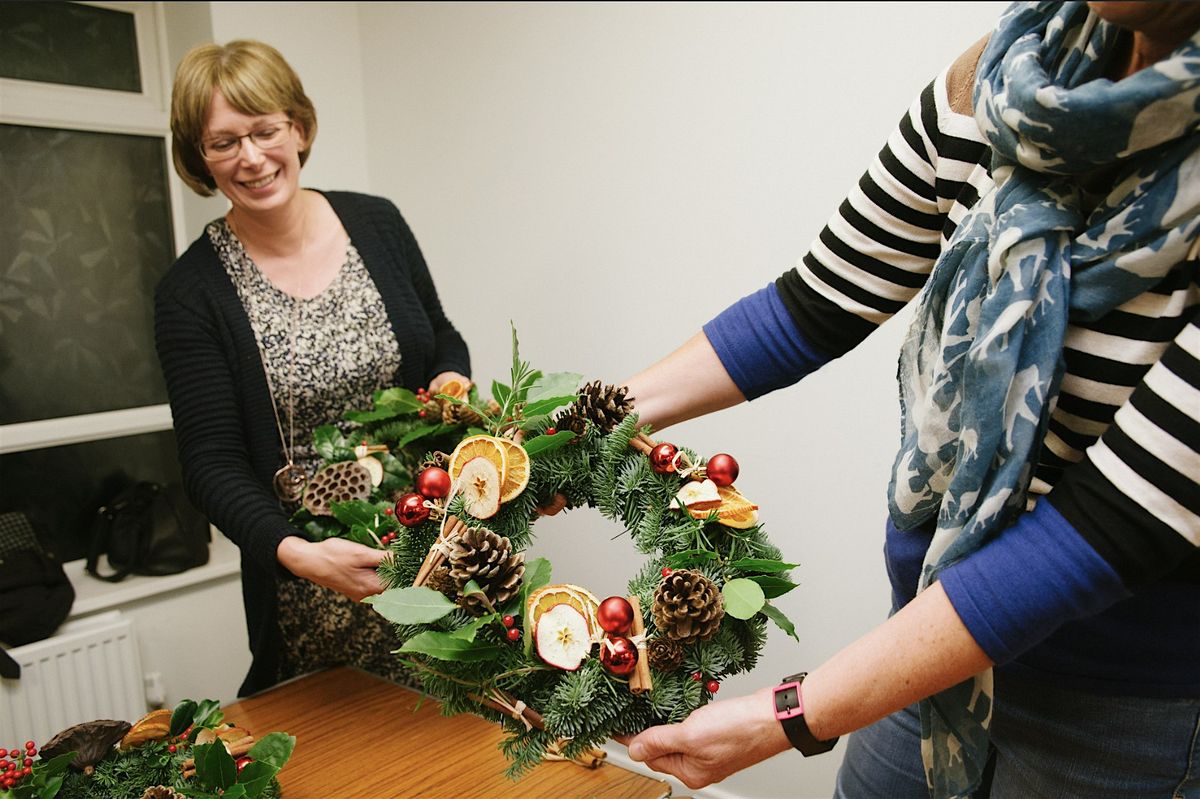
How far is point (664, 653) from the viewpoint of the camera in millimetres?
870

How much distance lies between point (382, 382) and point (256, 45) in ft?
2.12

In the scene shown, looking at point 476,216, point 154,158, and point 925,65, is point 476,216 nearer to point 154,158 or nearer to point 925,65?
point 154,158

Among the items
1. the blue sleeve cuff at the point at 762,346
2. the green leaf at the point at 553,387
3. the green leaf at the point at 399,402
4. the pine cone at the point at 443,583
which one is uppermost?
the blue sleeve cuff at the point at 762,346

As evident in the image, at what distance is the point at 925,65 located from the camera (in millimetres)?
1730

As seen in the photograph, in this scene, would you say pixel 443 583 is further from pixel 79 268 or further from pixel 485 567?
pixel 79 268

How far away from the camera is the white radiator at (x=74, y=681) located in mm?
1823

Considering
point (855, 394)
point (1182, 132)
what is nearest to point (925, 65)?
point (855, 394)

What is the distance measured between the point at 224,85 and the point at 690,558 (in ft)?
3.90

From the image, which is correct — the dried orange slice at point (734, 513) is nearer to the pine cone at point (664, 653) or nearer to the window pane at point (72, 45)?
the pine cone at point (664, 653)

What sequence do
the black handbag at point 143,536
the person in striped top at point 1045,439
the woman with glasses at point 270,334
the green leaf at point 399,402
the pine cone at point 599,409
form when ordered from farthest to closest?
the black handbag at point 143,536, the woman with glasses at point 270,334, the green leaf at point 399,402, the pine cone at point 599,409, the person in striped top at point 1045,439

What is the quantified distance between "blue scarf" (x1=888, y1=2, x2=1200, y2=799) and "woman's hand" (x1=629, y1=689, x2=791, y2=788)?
20 cm

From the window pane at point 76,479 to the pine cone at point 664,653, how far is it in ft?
5.77

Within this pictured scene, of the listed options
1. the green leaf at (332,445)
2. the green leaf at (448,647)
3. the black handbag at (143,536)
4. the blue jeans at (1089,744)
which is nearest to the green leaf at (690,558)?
the green leaf at (448,647)

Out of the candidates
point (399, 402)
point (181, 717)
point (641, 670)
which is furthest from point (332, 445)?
point (641, 670)
